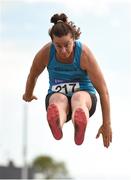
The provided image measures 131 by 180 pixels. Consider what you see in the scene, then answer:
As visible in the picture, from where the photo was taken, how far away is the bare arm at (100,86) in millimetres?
9008

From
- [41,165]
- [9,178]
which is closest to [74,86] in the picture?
[9,178]

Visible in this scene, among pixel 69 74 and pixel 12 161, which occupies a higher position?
pixel 12 161

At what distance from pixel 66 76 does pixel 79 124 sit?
78 cm

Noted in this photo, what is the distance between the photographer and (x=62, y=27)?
8805 mm

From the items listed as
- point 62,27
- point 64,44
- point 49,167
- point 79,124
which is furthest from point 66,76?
point 49,167

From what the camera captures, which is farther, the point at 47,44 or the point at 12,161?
the point at 12,161

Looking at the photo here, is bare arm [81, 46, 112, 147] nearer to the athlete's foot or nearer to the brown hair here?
the brown hair

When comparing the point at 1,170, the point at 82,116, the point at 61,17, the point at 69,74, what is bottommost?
the point at 82,116

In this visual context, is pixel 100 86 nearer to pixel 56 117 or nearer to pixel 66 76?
pixel 66 76

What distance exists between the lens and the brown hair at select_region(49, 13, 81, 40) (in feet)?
28.8

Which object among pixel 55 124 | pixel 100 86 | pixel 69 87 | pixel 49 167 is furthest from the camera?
pixel 49 167

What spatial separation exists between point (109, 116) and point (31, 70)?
1140mm

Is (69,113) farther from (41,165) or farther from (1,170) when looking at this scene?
(41,165)

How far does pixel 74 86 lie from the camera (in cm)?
919
